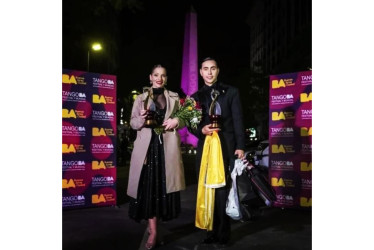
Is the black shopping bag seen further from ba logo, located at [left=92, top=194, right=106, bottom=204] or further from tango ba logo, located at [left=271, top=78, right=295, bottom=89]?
ba logo, located at [left=92, top=194, right=106, bottom=204]

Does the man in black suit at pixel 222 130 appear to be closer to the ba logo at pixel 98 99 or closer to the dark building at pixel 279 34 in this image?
the ba logo at pixel 98 99

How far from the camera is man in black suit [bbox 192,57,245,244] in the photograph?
5.09 m

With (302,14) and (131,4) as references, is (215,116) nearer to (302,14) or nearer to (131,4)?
(131,4)

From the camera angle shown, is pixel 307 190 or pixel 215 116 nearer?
pixel 215 116

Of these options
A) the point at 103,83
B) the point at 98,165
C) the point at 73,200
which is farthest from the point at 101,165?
the point at 103,83

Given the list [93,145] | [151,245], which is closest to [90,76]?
[93,145]

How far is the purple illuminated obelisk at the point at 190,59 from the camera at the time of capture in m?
39.5

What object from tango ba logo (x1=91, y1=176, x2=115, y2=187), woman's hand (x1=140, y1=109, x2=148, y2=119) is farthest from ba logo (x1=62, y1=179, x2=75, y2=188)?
woman's hand (x1=140, y1=109, x2=148, y2=119)

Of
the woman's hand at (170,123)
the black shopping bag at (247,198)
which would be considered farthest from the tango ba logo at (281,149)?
the woman's hand at (170,123)

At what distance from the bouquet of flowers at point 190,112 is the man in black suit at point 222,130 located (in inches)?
7.5

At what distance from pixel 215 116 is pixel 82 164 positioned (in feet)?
12.2

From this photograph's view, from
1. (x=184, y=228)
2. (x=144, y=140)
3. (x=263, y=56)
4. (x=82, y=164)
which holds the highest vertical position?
(x=263, y=56)
